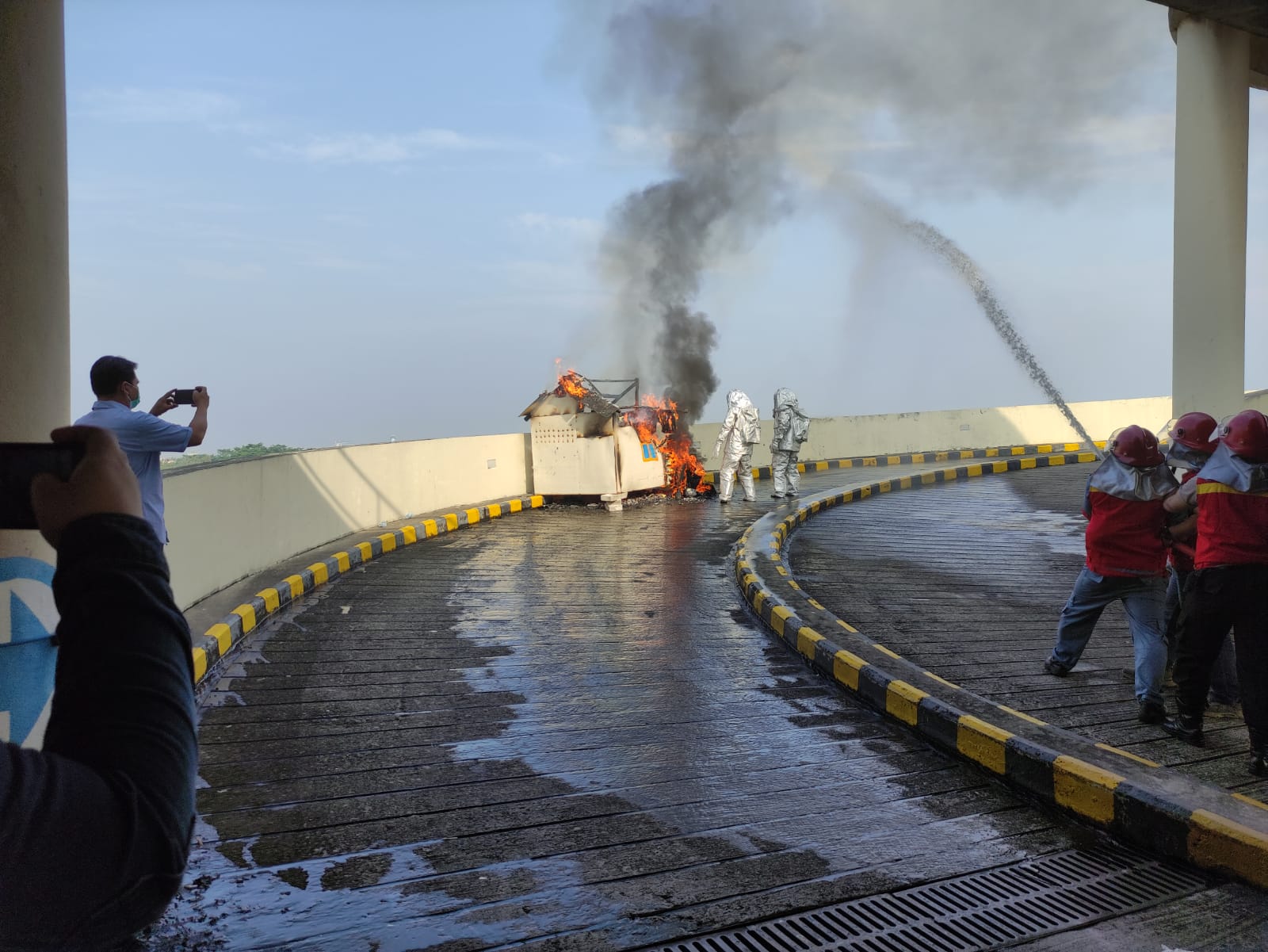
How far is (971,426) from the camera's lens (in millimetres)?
22891

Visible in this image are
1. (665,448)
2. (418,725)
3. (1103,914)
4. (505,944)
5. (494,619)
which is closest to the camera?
(505,944)

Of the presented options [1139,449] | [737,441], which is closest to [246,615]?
[1139,449]

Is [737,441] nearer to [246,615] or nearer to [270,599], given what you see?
[270,599]

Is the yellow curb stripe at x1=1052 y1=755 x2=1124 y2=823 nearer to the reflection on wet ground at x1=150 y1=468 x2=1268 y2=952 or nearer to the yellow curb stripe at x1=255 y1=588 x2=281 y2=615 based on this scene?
the reflection on wet ground at x1=150 y1=468 x2=1268 y2=952

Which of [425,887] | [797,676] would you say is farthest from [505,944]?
[797,676]

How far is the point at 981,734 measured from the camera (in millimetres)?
4848

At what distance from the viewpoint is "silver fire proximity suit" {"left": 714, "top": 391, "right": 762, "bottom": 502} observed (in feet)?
50.9

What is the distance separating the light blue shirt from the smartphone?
3.89 meters

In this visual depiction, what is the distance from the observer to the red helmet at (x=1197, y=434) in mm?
5734

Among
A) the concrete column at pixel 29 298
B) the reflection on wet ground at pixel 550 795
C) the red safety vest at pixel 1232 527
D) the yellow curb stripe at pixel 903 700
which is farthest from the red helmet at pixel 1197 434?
the concrete column at pixel 29 298

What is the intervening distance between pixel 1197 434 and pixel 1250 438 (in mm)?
944

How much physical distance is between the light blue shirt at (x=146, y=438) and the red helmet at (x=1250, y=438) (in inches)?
199

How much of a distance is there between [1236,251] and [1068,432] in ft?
36.3

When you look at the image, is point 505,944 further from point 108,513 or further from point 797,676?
point 797,676
